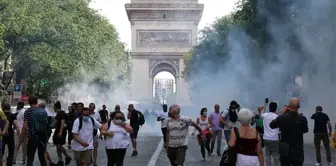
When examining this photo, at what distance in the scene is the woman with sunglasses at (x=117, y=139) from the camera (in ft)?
37.7

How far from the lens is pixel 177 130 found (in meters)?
11.3

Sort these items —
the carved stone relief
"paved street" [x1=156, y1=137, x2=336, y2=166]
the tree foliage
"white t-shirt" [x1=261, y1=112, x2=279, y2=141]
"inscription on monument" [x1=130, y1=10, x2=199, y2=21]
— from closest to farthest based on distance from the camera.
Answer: "white t-shirt" [x1=261, y1=112, x2=279, y2=141]
"paved street" [x1=156, y1=137, x2=336, y2=166]
the tree foliage
the carved stone relief
"inscription on monument" [x1=130, y1=10, x2=199, y2=21]

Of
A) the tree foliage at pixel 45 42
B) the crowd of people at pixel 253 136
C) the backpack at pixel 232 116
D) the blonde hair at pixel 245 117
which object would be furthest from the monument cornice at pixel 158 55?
the blonde hair at pixel 245 117

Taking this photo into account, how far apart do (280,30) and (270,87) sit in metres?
7.01

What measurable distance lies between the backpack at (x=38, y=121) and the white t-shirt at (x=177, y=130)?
3.12 m

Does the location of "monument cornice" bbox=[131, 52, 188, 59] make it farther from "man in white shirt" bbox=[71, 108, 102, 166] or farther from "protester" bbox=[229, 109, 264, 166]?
"protester" bbox=[229, 109, 264, 166]

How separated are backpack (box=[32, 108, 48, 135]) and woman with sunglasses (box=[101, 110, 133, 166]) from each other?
7.07 feet

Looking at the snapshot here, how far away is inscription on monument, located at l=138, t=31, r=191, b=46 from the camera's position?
83312 millimetres

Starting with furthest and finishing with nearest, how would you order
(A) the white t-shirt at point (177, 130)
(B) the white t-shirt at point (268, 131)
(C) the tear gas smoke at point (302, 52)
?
(C) the tear gas smoke at point (302, 52) < (B) the white t-shirt at point (268, 131) < (A) the white t-shirt at point (177, 130)

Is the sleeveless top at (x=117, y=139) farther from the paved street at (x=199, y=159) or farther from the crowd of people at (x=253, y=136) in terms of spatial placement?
the paved street at (x=199, y=159)

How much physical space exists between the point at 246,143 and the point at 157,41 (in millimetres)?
75496

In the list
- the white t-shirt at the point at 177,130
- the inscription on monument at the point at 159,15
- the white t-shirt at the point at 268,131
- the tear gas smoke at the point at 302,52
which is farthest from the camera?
the inscription on monument at the point at 159,15

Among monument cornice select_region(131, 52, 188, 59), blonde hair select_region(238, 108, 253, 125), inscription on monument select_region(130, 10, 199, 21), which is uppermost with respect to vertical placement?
inscription on monument select_region(130, 10, 199, 21)

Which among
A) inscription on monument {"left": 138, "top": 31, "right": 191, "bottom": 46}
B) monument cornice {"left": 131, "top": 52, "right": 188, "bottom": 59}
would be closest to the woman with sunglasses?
monument cornice {"left": 131, "top": 52, "right": 188, "bottom": 59}
